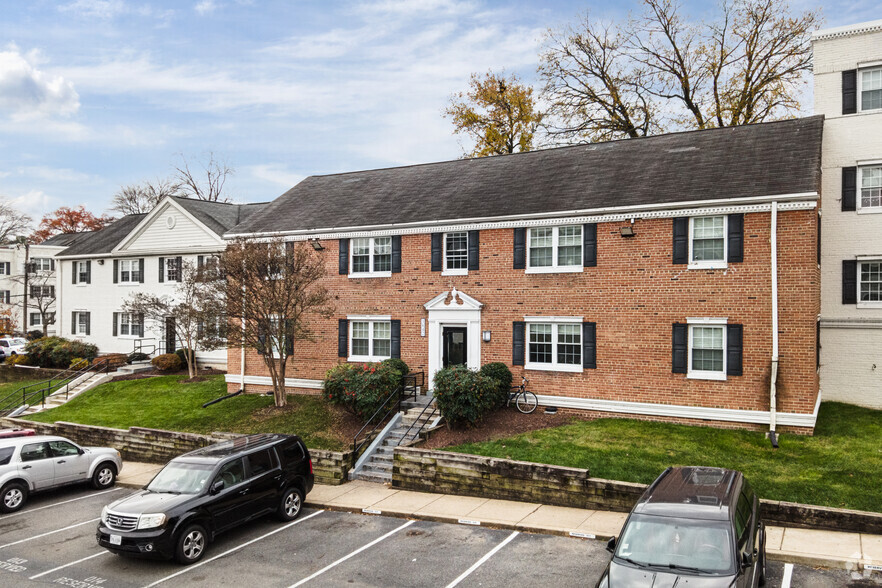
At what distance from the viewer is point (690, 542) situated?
28.0 ft

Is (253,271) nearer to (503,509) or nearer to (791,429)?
(503,509)

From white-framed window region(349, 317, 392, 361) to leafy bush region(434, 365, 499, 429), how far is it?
4.58 meters

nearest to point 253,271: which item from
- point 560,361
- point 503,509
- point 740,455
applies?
point 560,361

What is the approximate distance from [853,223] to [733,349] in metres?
6.46

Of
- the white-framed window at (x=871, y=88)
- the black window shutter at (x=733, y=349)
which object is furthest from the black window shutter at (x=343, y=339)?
the white-framed window at (x=871, y=88)

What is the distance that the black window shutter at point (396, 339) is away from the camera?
72.0 ft

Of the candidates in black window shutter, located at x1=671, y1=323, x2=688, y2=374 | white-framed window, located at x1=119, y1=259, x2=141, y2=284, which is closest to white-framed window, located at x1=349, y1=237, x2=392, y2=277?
black window shutter, located at x1=671, y1=323, x2=688, y2=374

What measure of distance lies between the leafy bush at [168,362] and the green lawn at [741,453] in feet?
62.7

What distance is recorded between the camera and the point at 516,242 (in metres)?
20.2

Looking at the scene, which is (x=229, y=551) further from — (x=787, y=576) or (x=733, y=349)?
(x=733, y=349)

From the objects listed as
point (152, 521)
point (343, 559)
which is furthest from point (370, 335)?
point (152, 521)

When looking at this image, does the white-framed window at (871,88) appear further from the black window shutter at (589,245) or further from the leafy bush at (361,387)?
the leafy bush at (361,387)


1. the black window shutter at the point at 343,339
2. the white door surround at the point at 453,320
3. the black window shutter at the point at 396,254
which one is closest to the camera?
the white door surround at the point at 453,320

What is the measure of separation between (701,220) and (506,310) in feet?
20.4
